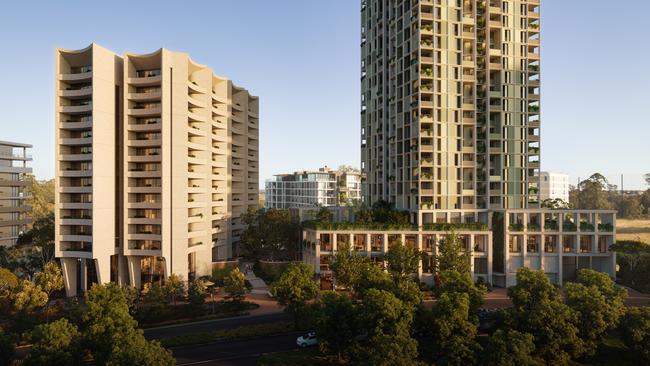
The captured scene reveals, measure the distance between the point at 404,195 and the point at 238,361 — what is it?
4958 cm

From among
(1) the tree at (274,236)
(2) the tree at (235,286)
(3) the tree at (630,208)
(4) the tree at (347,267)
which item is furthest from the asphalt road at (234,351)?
(3) the tree at (630,208)

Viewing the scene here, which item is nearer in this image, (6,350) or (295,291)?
(6,350)

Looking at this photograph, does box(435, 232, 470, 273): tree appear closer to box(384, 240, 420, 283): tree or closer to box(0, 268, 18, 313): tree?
box(384, 240, 420, 283): tree

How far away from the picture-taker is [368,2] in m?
98.2

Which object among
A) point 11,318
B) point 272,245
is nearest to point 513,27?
point 272,245

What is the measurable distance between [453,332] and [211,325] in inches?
1206

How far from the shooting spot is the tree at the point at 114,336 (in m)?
30.1

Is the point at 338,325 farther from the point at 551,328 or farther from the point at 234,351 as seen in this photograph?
the point at 551,328

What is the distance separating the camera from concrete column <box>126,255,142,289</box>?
68.1m

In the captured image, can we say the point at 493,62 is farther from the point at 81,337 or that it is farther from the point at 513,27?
the point at 81,337

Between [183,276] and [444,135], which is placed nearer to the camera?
[183,276]

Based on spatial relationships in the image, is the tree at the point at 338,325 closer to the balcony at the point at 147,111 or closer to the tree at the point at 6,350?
the tree at the point at 6,350

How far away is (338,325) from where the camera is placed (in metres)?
38.7

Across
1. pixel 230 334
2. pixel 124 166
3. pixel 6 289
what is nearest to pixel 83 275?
pixel 6 289
